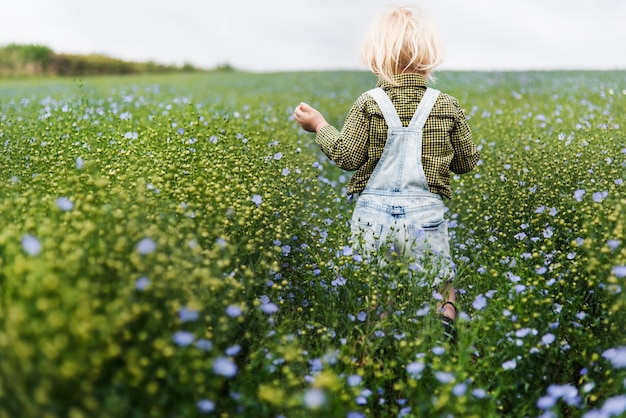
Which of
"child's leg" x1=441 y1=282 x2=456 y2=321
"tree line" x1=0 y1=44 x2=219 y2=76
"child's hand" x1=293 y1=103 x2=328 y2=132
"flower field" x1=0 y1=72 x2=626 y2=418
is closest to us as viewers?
"flower field" x1=0 y1=72 x2=626 y2=418

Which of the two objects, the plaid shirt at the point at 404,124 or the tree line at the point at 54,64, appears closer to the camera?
the plaid shirt at the point at 404,124

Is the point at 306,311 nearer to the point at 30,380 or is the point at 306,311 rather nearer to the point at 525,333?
the point at 525,333

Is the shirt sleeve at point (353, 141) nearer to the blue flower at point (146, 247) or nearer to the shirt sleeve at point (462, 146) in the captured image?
the shirt sleeve at point (462, 146)

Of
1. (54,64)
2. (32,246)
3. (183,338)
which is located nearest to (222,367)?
(183,338)

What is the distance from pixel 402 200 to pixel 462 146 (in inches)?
20.9

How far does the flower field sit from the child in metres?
0.20

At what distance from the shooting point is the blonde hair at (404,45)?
3.35m

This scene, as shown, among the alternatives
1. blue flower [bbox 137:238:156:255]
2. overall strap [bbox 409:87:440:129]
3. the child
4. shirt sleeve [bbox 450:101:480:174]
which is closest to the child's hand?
the child

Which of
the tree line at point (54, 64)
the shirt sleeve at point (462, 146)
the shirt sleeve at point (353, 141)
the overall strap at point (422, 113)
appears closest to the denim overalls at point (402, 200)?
the overall strap at point (422, 113)

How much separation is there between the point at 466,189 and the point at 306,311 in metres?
2.22

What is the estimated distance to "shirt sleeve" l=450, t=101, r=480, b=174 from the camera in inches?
136

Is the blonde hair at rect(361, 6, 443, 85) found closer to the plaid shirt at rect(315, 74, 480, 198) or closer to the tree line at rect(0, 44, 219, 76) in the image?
the plaid shirt at rect(315, 74, 480, 198)

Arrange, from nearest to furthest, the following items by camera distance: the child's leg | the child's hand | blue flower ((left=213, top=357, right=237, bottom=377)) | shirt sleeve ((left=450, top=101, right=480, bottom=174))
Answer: blue flower ((left=213, top=357, right=237, bottom=377))
the child's leg
shirt sleeve ((left=450, top=101, right=480, bottom=174))
the child's hand

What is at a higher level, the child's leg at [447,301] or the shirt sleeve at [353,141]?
the shirt sleeve at [353,141]
